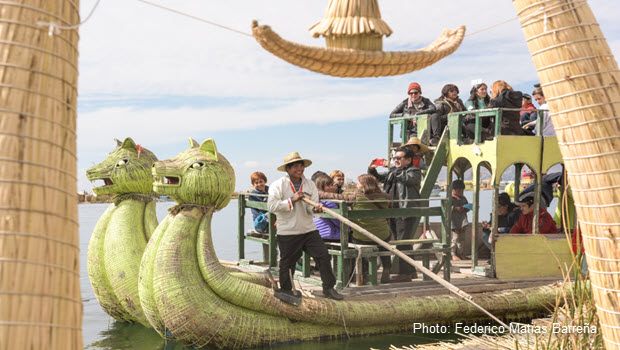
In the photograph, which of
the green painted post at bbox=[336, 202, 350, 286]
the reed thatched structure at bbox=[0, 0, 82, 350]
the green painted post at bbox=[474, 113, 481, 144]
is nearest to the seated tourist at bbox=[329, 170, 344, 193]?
the green painted post at bbox=[336, 202, 350, 286]

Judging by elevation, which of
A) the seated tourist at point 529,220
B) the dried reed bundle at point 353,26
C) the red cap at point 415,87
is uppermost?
the red cap at point 415,87

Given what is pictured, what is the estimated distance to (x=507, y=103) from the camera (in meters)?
10.3

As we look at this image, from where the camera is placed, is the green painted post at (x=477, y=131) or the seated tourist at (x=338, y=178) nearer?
the green painted post at (x=477, y=131)

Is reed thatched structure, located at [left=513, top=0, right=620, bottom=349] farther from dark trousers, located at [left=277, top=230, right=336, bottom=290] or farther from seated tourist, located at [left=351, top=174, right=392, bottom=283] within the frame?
seated tourist, located at [left=351, top=174, right=392, bottom=283]

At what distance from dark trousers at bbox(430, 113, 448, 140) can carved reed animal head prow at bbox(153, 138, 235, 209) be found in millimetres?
4479

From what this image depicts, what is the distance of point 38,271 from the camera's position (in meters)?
2.27

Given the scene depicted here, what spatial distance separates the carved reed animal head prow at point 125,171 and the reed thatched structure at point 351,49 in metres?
7.24

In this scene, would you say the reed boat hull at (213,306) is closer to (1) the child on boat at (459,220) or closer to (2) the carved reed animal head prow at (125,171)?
(2) the carved reed animal head prow at (125,171)

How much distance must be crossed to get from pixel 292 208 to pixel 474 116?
14.6ft

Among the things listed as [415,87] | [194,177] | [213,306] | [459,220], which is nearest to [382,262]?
[459,220]

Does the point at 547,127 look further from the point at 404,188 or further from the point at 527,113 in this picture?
the point at 404,188

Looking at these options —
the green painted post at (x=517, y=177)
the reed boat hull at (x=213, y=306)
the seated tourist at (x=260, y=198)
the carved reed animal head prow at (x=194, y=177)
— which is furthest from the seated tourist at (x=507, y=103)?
the carved reed animal head prow at (x=194, y=177)

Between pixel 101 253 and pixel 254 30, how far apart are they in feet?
25.0

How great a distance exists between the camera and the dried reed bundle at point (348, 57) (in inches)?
116
